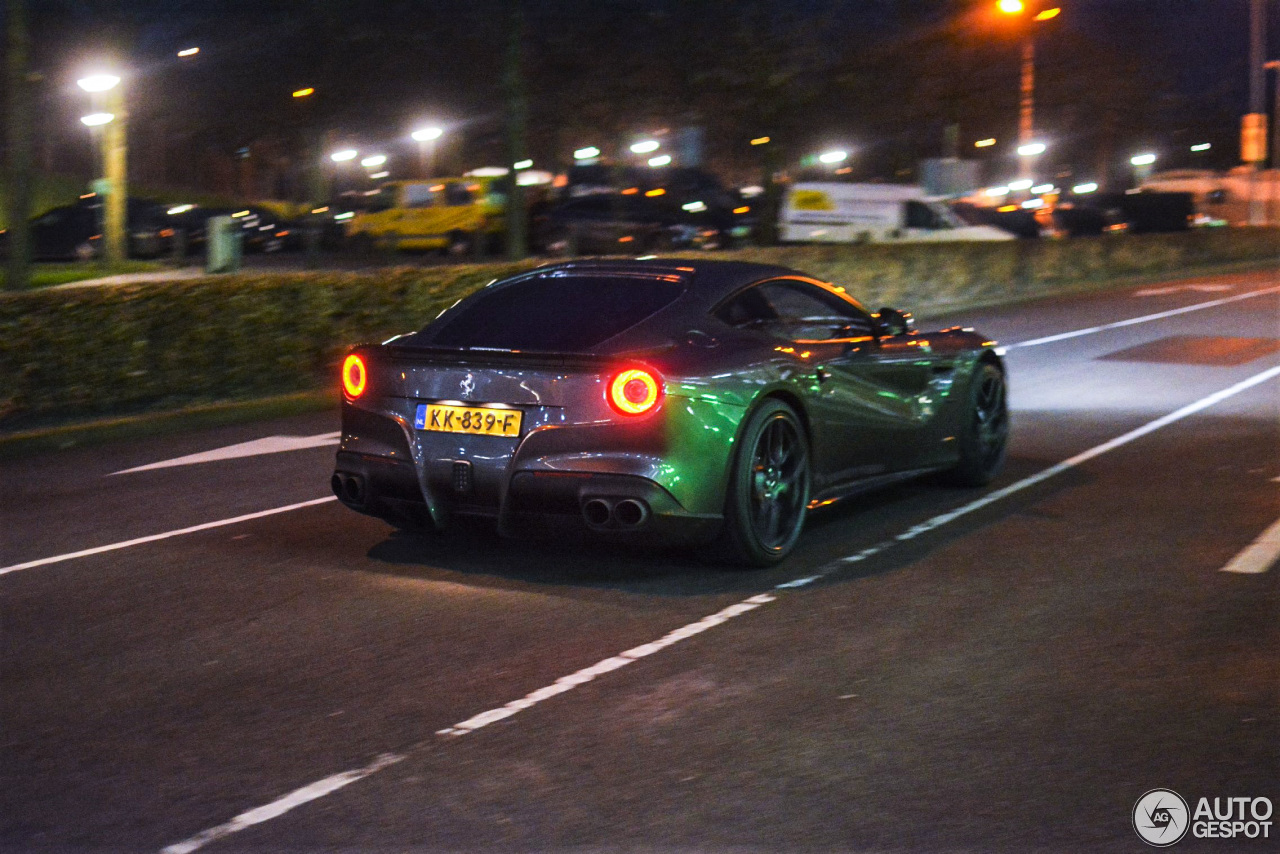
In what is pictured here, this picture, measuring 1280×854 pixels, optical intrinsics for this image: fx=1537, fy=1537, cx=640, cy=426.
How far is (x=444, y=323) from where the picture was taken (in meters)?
7.34

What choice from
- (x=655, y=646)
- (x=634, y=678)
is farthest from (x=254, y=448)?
(x=634, y=678)

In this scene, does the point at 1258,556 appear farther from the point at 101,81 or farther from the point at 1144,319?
the point at 101,81

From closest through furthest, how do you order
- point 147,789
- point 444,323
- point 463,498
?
point 147,789 → point 463,498 → point 444,323

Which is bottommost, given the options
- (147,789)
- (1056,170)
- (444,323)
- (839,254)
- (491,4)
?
(147,789)

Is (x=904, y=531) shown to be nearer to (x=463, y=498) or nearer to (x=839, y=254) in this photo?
(x=463, y=498)

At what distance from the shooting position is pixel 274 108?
1865 inches

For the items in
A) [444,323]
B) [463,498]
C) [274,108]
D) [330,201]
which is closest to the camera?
[463,498]

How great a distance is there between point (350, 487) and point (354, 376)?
51 centimetres

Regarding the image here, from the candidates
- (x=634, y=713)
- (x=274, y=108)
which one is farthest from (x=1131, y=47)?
(x=634, y=713)

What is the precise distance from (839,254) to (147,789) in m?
19.0

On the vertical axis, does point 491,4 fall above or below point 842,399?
above

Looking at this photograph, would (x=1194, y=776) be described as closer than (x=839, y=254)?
Yes

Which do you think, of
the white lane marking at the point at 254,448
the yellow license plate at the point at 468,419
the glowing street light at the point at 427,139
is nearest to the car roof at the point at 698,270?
the yellow license plate at the point at 468,419

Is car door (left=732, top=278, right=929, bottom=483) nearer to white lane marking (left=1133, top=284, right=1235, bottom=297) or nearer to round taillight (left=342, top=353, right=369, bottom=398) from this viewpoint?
round taillight (left=342, top=353, right=369, bottom=398)
